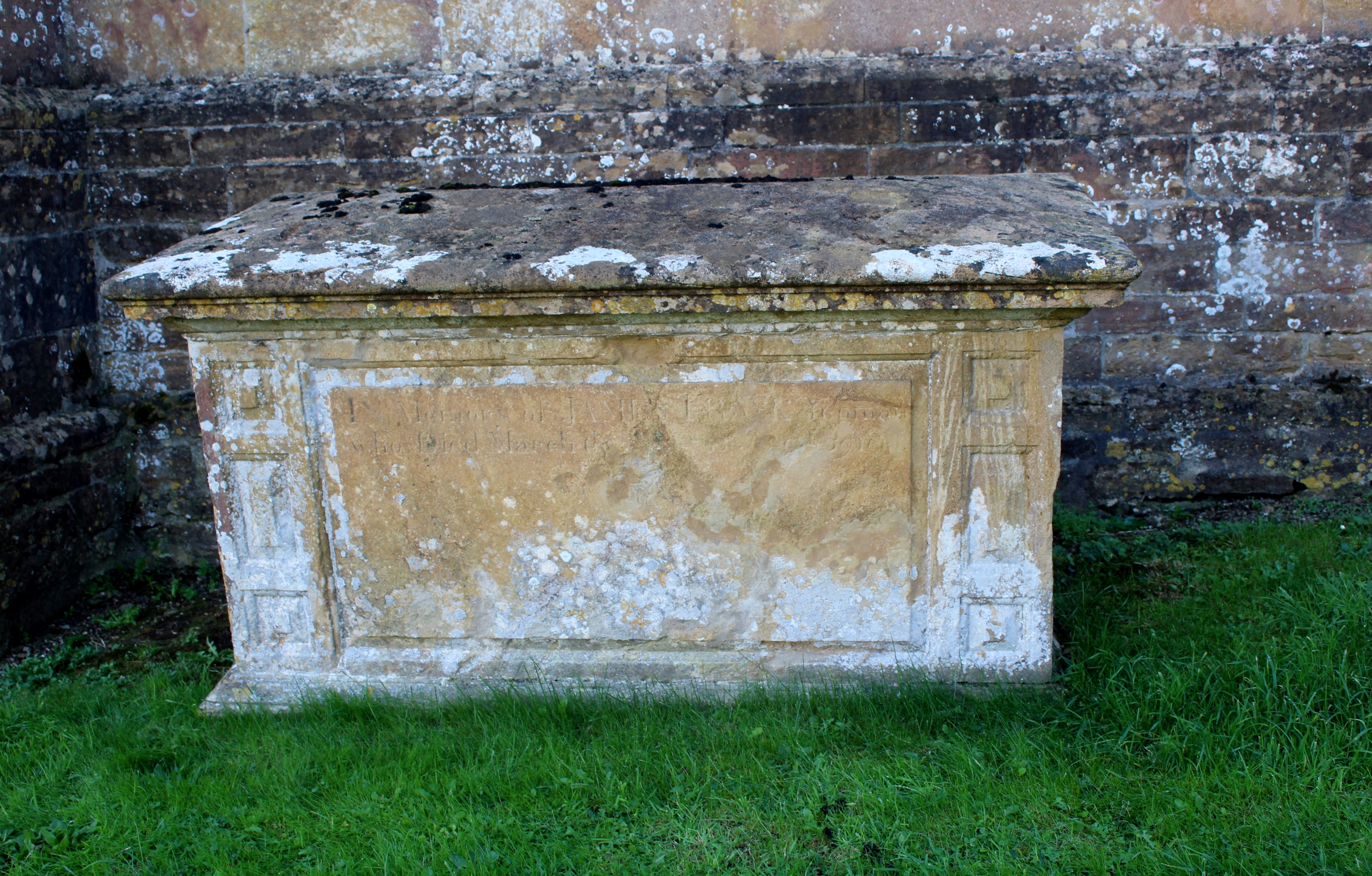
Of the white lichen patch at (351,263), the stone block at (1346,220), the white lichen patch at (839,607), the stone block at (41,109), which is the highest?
the stone block at (41,109)

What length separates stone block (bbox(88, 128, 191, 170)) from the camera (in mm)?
3922

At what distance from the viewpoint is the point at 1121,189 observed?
12.3 ft

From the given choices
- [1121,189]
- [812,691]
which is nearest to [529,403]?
[812,691]

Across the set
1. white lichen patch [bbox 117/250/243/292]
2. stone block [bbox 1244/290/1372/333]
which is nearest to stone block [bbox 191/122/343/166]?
white lichen patch [bbox 117/250/243/292]

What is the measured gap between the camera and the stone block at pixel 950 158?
12.2ft

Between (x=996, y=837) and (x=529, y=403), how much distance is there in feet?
5.02

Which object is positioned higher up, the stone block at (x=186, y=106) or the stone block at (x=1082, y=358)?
the stone block at (x=186, y=106)

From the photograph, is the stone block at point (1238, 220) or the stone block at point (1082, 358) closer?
the stone block at point (1238, 220)

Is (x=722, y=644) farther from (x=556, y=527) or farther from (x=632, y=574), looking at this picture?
(x=556, y=527)

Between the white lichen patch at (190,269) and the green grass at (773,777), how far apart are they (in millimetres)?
1185

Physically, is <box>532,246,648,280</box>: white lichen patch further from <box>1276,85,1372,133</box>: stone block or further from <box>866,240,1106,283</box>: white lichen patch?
<box>1276,85,1372,133</box>: stone block

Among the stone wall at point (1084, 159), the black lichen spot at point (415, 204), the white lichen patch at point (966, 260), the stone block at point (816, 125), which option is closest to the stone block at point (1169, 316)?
the stone wall at point (1084, 159)

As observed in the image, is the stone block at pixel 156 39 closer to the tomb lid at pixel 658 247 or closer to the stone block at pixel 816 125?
the tomb lid at pixel 658 247

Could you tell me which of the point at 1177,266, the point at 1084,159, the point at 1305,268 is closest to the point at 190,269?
the point at 1084,159
